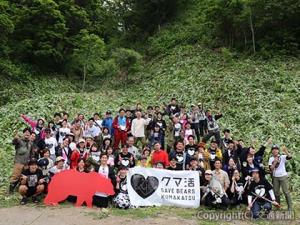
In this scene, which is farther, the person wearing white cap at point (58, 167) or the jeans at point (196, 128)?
the jeans at point (196, 128)

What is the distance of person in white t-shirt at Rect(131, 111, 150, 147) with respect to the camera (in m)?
13.5

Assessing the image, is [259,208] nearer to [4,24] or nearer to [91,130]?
[91,130]

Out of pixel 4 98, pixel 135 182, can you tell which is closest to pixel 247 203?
pixel 135 182

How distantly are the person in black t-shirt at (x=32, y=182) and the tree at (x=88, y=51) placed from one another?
60.9 feet

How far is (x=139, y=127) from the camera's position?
13.6m

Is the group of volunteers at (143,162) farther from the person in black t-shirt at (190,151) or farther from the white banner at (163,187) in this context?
the white banner at (163,187)

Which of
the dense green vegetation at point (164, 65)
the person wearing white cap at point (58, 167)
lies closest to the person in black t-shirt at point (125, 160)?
the person wearing white cap at point (58, 167)

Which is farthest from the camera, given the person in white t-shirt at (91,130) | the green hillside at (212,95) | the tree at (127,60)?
the tree at (127,60)

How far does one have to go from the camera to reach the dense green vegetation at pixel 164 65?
19.4 meters

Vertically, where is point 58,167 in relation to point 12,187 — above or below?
above

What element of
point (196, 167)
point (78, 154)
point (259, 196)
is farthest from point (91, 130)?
point (259, 196)

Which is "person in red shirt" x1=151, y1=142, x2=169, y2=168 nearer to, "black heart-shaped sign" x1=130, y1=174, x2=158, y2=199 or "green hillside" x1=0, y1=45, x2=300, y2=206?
"black heart-shaped sign" x1=130, y1=174, x2=158, y2=199

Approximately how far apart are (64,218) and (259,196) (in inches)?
179

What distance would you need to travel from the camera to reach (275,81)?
21.6 metres
